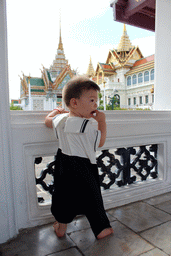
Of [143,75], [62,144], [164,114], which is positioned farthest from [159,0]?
[143,75]

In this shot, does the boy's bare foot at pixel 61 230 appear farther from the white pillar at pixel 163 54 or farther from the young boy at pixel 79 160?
the white pillar at pixel 163 54

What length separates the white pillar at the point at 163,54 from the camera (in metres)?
1.85

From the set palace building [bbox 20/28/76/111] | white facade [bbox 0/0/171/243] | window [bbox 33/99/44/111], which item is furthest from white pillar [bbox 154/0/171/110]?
window [bbox 33/99/44/111]

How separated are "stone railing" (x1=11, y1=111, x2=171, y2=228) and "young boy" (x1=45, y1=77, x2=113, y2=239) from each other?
0.67 feet

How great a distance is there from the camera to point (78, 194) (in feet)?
3.57

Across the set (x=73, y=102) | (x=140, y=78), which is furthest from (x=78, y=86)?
→ (x=140, y=78)

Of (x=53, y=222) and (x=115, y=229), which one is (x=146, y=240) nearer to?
(x=115, y=229)

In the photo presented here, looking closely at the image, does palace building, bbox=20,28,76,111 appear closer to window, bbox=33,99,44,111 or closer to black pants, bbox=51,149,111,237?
window, bbox=33,99,44,111

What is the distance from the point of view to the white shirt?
1.02 m

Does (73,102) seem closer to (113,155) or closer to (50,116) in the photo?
(50,116)

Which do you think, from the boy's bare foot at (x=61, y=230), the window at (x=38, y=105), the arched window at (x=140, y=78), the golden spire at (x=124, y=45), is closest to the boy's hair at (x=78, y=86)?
the boy's bare foot at (x=61, y=230)

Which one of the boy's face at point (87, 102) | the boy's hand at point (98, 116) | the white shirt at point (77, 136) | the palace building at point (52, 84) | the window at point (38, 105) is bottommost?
the white shirt at point (77, 136)

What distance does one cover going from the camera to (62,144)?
1.12 meters

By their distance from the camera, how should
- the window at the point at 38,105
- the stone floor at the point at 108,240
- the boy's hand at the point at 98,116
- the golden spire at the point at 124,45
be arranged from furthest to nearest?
the golden spire at the point at 124,45 < the window at the point at 38,105 < the boy's hand at the point at 98,116 < the stone floor at the point at 108,240
